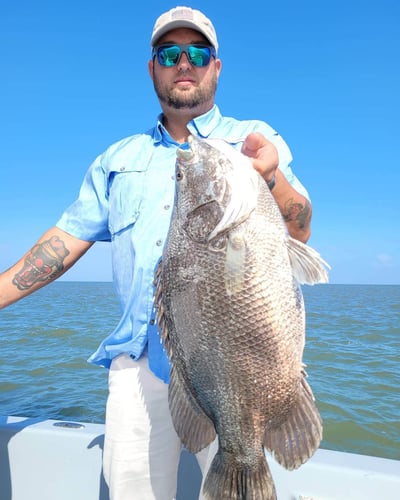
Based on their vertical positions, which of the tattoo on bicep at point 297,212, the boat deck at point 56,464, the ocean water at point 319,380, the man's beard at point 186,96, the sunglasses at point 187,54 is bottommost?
the ocean water at point 319,380

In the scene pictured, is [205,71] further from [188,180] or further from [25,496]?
[25,496]

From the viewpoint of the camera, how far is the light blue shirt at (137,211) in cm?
272

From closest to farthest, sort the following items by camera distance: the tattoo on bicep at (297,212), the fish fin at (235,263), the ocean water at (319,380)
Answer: the fish fin at (235,263)
the tattoo on bicep at (297,212)
the ocean water at (319,380)

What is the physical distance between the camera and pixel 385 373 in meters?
11.1

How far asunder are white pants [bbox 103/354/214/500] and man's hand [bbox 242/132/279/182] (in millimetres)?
1416

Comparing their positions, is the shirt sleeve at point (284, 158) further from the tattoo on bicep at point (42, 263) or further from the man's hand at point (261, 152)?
the tattoo on bicep at point (42, 263)

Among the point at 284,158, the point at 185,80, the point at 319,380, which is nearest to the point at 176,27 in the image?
the point at 185,80

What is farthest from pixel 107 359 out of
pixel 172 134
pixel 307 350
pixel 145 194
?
pixel 307 350

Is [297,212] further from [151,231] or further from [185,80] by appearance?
[185,80]

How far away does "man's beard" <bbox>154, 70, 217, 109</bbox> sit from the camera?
2.83 metres

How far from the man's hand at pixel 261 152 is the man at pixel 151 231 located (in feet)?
1.46

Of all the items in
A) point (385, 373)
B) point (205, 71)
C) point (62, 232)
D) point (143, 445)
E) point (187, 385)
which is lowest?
point (385, 373)

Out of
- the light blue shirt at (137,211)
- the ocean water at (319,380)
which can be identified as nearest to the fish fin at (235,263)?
the light blue shirt at (137,211)

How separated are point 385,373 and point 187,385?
408 inches
